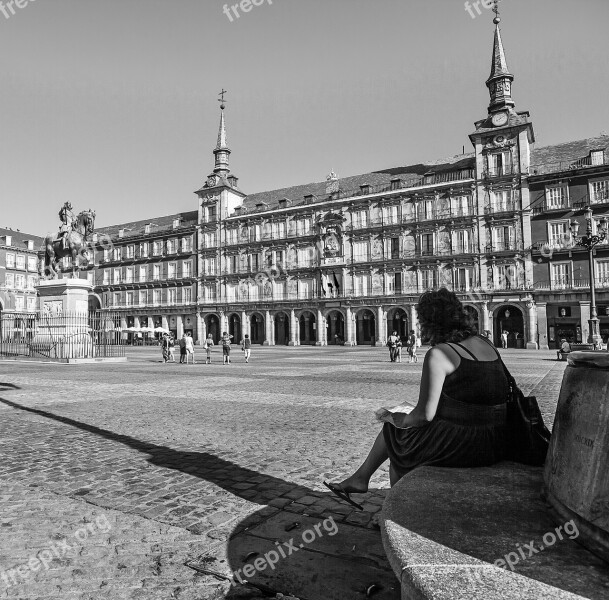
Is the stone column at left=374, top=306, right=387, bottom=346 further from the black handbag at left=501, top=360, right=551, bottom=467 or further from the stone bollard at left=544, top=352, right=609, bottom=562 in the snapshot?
the stone bollard at left=544, top=352, right=609, bottom=562

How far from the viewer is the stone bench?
1.34m

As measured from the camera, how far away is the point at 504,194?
3784 centimetres

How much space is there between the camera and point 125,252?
59938 millimetres

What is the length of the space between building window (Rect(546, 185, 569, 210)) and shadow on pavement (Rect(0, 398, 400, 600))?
38.2 meters

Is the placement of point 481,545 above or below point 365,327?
below

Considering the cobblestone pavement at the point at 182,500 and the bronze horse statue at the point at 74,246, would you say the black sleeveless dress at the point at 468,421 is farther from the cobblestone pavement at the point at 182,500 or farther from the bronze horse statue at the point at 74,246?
the bronze horse statue at the point at 74,246

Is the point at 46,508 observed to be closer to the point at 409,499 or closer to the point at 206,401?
the point at 409,499

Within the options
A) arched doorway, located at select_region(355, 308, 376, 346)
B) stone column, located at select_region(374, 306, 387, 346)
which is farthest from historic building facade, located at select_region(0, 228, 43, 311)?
stone column, located at select_region(374, 306, 387, 346)

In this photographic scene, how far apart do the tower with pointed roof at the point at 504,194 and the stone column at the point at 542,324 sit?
2.13m

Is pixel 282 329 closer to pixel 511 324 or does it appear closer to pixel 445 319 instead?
pixel 511 324

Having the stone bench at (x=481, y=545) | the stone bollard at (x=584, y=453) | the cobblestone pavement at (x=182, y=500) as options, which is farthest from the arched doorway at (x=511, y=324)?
the stone bollard at (x=584, y=453)

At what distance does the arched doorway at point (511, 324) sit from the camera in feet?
120

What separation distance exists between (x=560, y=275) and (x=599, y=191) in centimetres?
668
